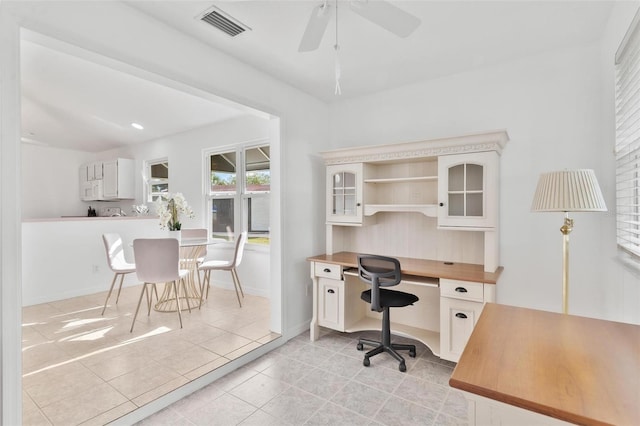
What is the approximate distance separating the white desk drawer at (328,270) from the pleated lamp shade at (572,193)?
1.70 meters

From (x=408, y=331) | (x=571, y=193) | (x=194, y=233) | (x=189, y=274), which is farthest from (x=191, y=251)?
(x=571, y=193)

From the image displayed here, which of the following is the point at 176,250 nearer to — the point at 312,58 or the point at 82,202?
the point at 312,58

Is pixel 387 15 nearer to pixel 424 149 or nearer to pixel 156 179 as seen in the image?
pixel 424 149

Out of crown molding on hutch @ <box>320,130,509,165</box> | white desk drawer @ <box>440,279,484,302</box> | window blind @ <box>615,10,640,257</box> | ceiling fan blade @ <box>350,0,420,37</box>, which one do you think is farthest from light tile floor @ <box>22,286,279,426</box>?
window blind @ <box>615,10,640,257</box>

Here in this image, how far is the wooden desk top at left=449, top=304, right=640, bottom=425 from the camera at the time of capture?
76 centimetres

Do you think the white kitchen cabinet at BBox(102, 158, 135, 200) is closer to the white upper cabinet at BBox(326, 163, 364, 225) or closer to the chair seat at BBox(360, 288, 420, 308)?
the white upper cabinet at BBox(326, 163, 364, 225)

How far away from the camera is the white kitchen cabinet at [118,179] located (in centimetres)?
601

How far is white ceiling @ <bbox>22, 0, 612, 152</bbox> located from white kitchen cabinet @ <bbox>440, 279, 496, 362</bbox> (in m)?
1.86

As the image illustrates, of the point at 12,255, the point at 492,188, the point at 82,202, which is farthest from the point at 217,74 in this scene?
the point at 82,202

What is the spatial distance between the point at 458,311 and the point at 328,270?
1201 mm

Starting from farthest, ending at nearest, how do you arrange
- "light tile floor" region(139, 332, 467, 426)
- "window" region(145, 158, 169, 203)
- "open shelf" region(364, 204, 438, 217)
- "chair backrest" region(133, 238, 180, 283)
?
"window" region(145, 158, 169, 203), "chair backrest" region(133, 238, 180, 283), "open shelf" region(364, 204, 438, 217), "light tile floor" region(139, 332, 467, 426)

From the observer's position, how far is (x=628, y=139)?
6.18ft

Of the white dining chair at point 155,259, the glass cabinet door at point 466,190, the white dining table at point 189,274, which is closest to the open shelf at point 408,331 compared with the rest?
the glass cabinet door at point 466,190

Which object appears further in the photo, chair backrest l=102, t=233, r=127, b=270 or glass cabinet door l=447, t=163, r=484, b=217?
chair backrest l=102, t=233, r=127, b=270
